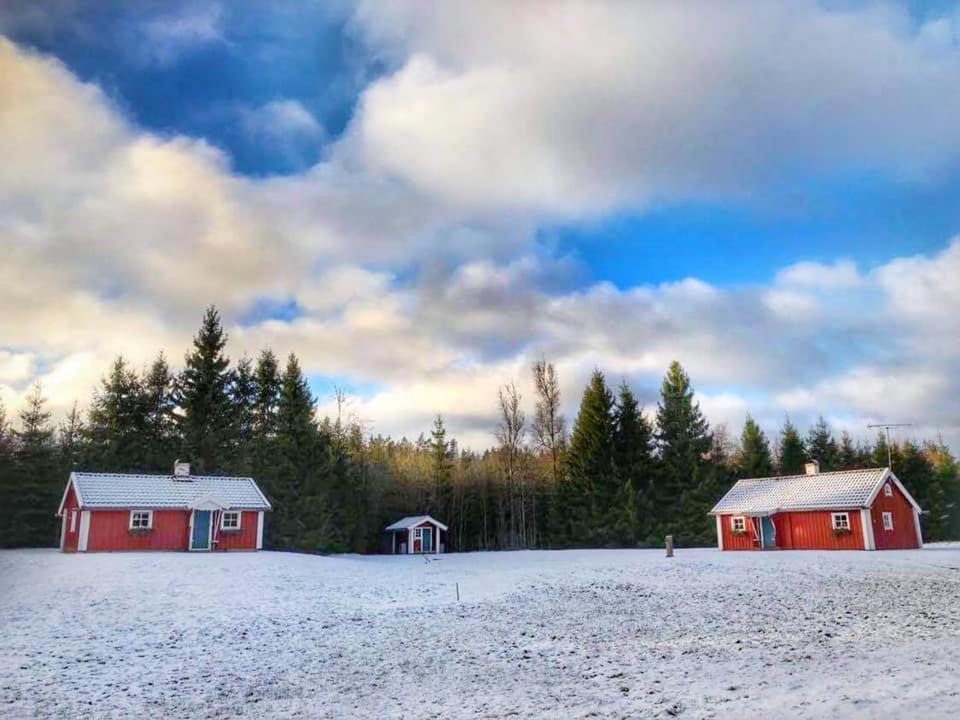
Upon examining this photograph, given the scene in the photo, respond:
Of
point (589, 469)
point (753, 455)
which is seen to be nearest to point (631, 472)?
point (589, 469)

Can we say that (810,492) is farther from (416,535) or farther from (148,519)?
(148,519)

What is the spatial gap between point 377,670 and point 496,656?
2.38 meters

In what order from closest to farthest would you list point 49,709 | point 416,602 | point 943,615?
point 49,709, point 943,615, point 416,602

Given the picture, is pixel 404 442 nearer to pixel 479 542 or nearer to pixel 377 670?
pixel 479 542

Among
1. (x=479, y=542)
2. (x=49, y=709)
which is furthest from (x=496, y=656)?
(x=479, y=542)

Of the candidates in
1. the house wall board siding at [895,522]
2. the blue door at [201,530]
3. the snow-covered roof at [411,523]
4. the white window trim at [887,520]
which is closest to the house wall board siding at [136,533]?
the blue door at [201,530]

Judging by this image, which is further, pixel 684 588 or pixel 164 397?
pixel 164 397

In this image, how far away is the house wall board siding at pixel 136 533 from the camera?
37.6 m

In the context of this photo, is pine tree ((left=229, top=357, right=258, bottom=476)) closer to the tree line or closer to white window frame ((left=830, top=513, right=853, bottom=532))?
the tree line

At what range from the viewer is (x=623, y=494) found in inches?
2219

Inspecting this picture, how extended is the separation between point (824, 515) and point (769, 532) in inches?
134

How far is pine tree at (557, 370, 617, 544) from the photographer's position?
56.7 m

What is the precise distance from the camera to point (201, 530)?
40.5m

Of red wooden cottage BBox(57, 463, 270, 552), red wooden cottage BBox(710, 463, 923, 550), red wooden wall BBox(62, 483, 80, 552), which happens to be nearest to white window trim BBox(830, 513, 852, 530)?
red wooden cottage BBox(710, 463, 923, 550)
